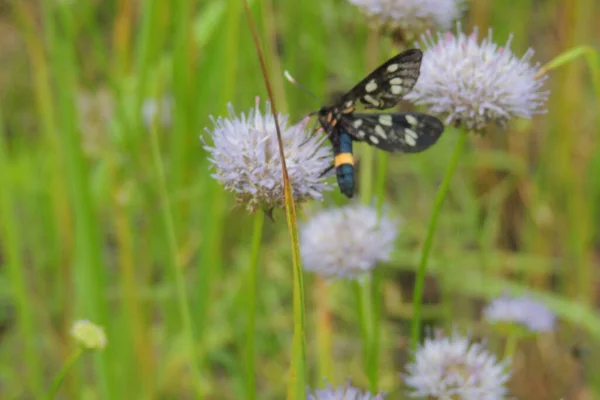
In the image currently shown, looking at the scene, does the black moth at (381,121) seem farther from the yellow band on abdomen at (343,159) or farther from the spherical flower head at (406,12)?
the spherical flower head at (406,12)

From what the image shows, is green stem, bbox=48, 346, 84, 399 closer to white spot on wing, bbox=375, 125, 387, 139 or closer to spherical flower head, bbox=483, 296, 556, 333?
white spot on wing, bbox=375, 125, 387, 139

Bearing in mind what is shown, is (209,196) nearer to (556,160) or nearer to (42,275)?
(42,275)

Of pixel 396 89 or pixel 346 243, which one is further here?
pixel 346 243

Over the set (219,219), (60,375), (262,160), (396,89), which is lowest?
(60,375)

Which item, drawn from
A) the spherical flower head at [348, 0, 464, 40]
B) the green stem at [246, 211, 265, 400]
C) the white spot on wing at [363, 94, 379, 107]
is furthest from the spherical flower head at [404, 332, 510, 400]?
the spherical flower head at [348, 0, 464, 40]

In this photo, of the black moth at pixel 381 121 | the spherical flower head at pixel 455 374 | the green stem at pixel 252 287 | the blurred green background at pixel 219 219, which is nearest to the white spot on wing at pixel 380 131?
the black moth at pixel 381 121

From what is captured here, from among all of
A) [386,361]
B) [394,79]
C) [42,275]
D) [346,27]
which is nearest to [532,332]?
[394,79]

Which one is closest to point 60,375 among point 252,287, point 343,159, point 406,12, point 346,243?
point 252,287

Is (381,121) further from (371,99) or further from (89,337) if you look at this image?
(89,337)
